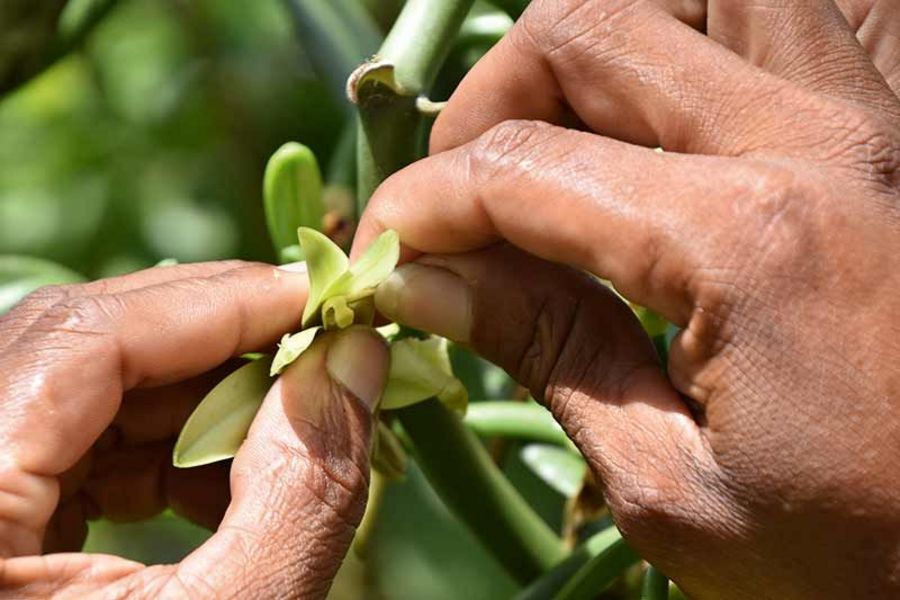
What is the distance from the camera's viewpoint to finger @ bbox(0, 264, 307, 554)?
86cm

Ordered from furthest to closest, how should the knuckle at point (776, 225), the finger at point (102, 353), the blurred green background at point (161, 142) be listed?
the blurred green background at point (161, 142)
the finger at point (102, 353)
the knuckle at point (776, 225)

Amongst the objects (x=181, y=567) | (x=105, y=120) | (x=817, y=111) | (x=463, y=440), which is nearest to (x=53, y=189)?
(x=105, y=120)

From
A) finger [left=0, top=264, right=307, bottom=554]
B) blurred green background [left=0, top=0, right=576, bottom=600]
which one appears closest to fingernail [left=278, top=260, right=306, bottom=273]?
finger [left=0, top=264, right=307, bottom=554]

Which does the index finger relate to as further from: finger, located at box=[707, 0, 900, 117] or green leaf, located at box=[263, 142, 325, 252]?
finger, located at box=[707, 0, 900, 117]

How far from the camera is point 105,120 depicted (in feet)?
5.75

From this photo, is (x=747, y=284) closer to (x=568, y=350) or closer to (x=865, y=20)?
(x=568, y=350)

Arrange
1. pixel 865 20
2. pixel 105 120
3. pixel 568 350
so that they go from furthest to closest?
pixel 105 120
pixel 865 20
pixel 568 350

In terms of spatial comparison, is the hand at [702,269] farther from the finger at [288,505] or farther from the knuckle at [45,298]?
the knuckle at [45,298]

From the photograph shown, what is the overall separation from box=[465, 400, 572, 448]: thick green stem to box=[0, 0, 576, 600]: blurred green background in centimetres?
38

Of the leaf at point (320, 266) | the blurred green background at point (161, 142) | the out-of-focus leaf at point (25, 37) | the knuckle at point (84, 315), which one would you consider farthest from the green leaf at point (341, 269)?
the blurred green background at point (161, 142)

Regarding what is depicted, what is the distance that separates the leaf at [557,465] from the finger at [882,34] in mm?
387

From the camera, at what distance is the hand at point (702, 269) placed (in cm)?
76

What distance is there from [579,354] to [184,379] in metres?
0.29

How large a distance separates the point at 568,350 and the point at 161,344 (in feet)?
0.79
